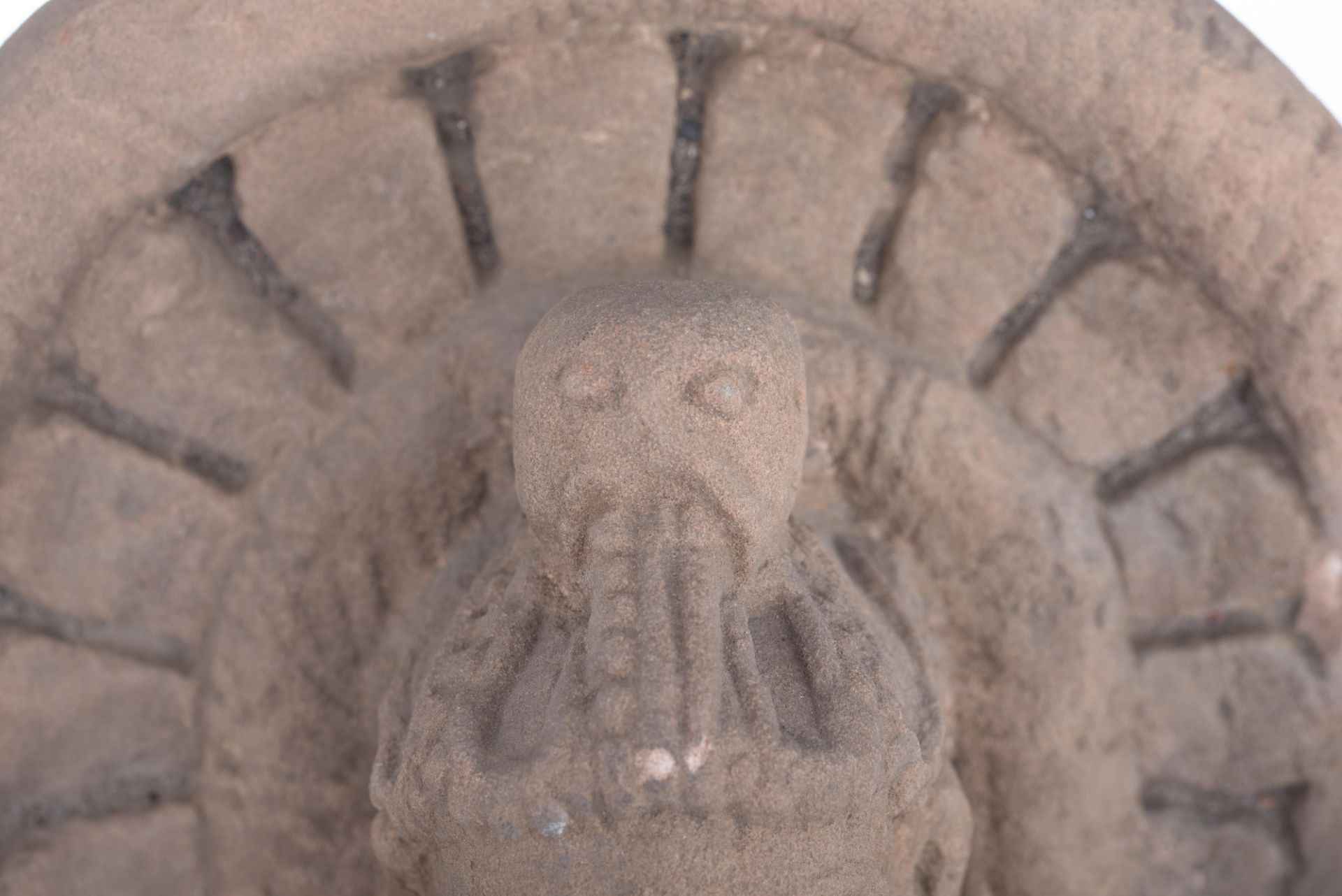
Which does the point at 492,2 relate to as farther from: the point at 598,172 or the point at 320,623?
the point at 320,623

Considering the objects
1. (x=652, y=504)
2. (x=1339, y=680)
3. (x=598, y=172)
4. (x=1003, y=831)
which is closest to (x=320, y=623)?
(x=652, y=504)

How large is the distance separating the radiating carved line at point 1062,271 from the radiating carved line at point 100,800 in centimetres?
138

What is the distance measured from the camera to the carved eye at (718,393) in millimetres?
1503

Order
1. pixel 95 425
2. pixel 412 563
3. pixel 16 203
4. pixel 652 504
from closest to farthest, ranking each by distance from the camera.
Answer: pixel 652 504
pixel 16 203
pixel 95 425
pixel 412 563

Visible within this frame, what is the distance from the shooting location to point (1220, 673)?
1.96 m

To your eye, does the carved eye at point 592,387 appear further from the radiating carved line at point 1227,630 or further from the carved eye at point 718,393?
the radiating carved line at point 1227,630

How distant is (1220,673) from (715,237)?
1042mm

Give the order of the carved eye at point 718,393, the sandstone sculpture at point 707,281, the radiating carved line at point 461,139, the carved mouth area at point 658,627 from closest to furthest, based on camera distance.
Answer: the carved mouth area at point 658,627, the carved eye at point 718,393, the sandstone sculpture at point 707,281, the radiating carved line at point 461,139

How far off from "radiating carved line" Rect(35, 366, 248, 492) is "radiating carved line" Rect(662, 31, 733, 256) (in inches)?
30.4

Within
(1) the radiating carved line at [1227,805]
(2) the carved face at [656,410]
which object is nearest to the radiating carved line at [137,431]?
(2) the carved face at [656,410]

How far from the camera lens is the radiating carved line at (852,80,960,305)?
193 cm

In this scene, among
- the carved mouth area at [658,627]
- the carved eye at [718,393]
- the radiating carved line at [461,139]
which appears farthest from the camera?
the radiating carved line at [461,139]

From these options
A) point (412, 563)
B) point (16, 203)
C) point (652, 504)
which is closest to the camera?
point (652, 504)

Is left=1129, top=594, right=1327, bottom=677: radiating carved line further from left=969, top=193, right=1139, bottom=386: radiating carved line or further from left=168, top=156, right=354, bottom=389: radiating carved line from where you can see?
left=168, top=156, right=354, bottom=389: radiating carved line
